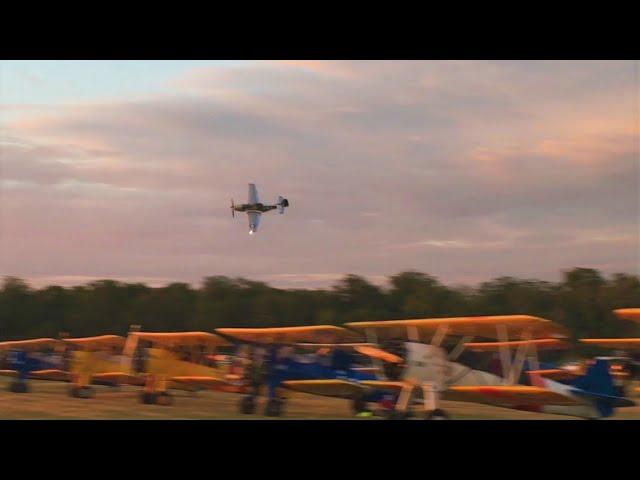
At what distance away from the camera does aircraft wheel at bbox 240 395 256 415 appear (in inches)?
416

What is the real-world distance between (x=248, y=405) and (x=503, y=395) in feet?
11.1

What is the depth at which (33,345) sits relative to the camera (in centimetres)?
1586

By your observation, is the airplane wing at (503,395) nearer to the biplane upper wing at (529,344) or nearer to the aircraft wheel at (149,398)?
the biplane upper wing at (529,344)

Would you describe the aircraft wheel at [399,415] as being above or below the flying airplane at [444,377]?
below

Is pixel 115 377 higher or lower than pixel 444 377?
lower

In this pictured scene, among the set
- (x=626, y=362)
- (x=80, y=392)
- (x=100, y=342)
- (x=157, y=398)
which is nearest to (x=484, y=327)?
(x=626, y=362)

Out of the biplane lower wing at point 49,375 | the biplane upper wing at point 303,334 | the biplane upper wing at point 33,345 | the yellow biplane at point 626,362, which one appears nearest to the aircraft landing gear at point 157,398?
the biplane upper wing at point 303,334

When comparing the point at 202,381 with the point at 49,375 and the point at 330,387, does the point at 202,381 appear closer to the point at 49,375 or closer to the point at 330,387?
the point at 330,387

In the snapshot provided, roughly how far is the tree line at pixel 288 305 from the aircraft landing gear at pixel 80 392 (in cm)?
663

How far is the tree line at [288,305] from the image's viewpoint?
19984 mm
